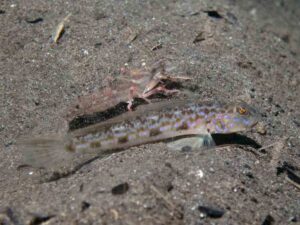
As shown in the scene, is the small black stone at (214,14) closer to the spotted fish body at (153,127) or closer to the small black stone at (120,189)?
the spotted fish body at (153,127)

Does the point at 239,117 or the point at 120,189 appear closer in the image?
the point at 120,189

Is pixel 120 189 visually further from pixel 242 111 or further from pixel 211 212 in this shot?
pixel 242 111

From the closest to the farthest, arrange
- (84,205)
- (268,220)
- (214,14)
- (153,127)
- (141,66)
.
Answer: (84,205), (268,220), (153,127), (141,66), (214,14)

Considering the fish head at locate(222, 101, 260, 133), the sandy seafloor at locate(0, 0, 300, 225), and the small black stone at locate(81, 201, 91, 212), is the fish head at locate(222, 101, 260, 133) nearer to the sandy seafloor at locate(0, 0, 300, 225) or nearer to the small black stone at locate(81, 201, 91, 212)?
the sandy seafloor at locate(0, 0, 300, 225)

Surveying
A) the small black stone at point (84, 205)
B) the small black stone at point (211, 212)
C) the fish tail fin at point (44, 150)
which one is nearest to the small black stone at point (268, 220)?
the small black stone at point (211, 212)

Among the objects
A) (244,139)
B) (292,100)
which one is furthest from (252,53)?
(244,139)

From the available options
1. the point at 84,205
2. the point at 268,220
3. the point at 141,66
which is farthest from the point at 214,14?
the point at 84,205
